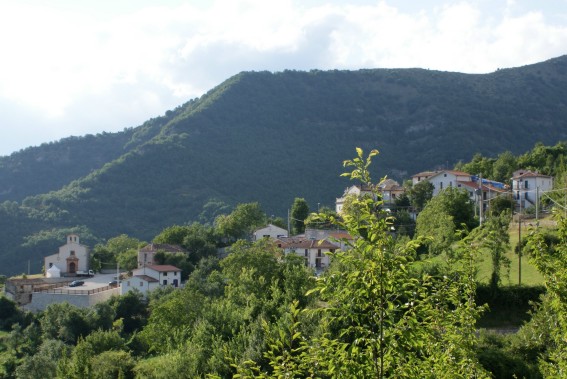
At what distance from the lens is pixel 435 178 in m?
62.2

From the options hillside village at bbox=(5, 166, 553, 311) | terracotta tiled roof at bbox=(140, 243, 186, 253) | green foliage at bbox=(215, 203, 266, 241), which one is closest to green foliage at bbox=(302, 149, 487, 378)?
hillside village at bbox=(5, 166, 553, 311)

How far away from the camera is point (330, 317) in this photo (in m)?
9.27

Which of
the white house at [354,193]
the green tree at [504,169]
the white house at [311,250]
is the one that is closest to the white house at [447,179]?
the green tree at [504,169]

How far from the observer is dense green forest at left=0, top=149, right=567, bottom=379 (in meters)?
7.75

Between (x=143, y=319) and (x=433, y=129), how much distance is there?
113778 millimetres

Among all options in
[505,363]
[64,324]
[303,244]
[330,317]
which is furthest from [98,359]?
[330,317]

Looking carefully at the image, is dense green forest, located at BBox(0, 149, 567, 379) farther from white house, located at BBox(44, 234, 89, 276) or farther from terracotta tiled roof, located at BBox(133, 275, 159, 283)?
white house, located at BBox(44, 234, 89, 276)

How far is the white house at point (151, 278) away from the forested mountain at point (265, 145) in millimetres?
→ 36996

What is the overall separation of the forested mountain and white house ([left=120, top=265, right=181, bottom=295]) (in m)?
37.0

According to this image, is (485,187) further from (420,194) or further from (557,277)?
Result: (557,277)

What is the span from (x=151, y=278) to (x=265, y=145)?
85.6m

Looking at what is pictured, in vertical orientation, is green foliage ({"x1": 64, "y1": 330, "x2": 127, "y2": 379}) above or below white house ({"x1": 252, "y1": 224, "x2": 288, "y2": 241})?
below

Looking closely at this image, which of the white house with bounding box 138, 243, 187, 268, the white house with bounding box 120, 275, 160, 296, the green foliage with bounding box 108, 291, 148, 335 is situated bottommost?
the green foliage with bounding box 108, 291, 148, 335

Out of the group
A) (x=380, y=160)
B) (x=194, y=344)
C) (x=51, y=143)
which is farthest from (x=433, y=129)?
(x=194, y=344)
